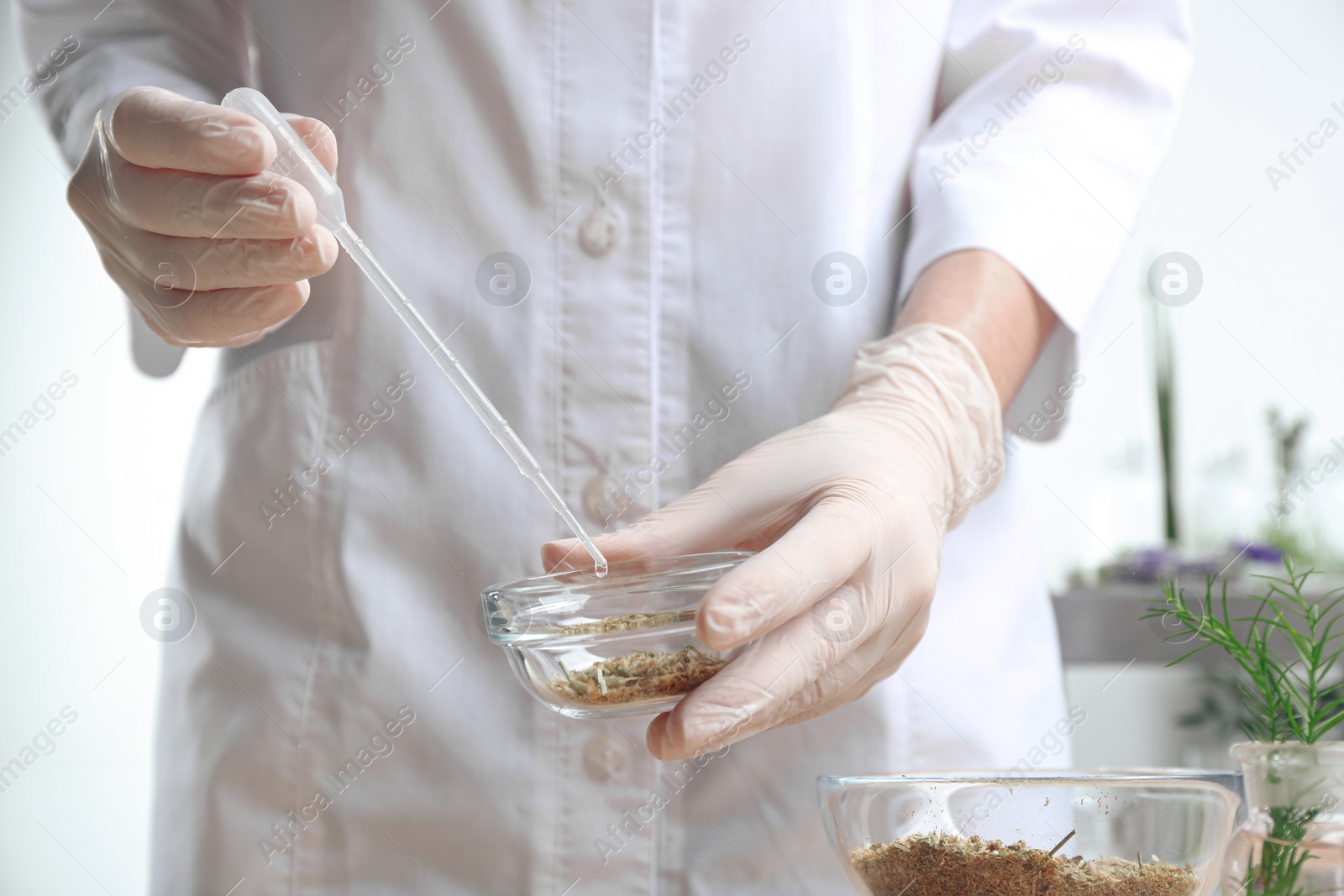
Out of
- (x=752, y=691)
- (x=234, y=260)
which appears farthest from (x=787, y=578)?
(x=234, y=260)

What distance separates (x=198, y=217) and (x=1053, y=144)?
2.21 ft

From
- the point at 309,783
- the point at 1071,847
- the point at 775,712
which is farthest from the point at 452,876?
the point at 1071,847

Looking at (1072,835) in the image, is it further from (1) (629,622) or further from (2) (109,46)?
(2) (109,46)

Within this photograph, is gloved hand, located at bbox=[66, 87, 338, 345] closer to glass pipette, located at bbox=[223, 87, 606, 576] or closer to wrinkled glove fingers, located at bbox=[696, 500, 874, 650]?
glass pipette, located at bbox=[223, 87, 606, 576]

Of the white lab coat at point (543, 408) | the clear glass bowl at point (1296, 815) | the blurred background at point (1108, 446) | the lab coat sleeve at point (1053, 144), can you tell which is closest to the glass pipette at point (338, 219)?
the white lab coat at point (543, 408)

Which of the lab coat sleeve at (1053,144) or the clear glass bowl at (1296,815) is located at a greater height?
the lab coat sleeve at (1053,144)

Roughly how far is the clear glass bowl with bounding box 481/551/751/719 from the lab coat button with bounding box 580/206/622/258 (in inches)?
13.5

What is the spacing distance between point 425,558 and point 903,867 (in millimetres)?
465

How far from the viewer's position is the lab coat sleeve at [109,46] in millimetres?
767

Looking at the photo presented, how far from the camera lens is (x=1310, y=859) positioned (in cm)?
32

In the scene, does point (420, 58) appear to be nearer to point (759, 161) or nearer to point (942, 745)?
point (759, 161)

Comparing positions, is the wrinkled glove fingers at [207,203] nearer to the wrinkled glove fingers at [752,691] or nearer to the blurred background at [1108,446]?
the wrinkled glove fingers at [752,691]

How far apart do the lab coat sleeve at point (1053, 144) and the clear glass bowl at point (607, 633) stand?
17.5 inches

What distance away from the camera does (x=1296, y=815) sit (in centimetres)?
32
